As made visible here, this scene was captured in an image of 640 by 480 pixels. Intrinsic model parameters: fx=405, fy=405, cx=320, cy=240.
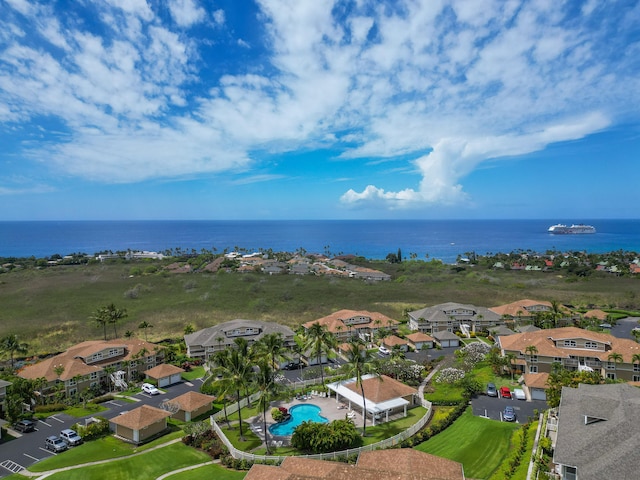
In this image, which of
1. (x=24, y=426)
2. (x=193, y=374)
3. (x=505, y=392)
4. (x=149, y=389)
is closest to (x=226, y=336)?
(x=193, y=374)

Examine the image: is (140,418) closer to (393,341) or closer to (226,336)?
(226,336)

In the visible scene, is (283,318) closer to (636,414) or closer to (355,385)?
(355,385)

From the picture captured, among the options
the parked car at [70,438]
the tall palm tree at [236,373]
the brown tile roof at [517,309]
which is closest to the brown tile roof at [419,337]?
the brown tile roof at [517,309]

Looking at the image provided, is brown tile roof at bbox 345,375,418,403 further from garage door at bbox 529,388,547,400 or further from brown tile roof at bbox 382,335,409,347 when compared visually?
brown tile roof at bbox 382,335,409,347

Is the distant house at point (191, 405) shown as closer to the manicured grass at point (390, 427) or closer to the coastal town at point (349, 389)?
the coastal town at point (349, 389)

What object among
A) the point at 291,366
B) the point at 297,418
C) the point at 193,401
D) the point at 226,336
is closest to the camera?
the point at 297,418

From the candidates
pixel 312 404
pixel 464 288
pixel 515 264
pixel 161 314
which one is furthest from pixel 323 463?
pixel 515 264

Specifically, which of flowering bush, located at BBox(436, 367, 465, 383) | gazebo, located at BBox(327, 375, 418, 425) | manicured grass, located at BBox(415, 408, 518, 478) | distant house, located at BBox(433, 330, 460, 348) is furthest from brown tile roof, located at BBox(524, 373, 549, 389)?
distant house, located at BBox(433, 330, 460, 348)
